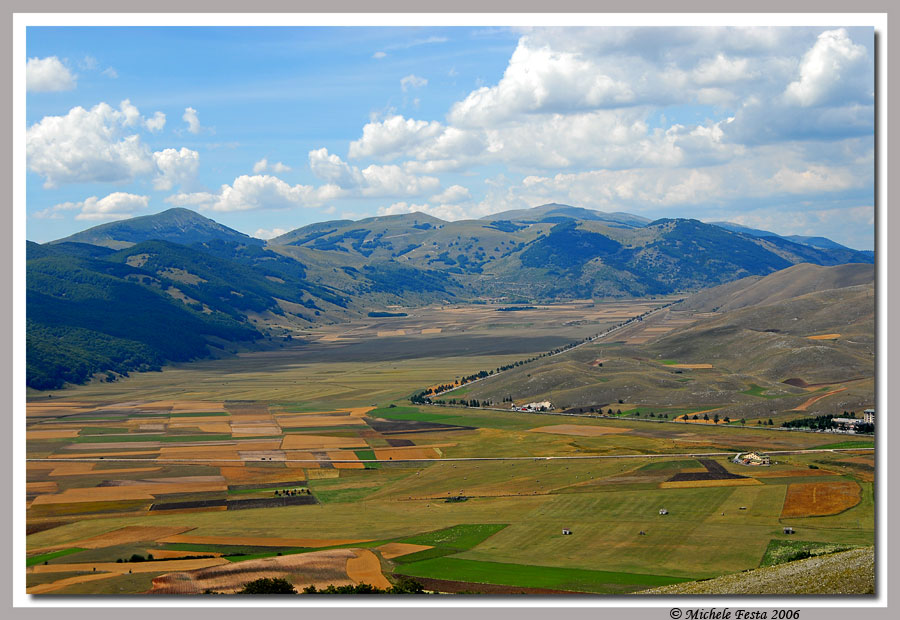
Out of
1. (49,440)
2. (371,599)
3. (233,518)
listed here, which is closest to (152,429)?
(49,440)

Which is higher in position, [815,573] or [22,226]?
[22,226]

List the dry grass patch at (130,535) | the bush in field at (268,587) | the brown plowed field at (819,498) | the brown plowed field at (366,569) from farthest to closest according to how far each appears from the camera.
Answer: the brown plowed field at (819,498) → the dry grass patch at (130,535) → the brown plowed field at (366,569) → the bush in field at (268,587)

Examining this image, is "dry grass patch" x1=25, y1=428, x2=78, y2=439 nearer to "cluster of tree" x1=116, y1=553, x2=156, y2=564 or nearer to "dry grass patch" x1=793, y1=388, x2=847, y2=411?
"cluster of tree" x1=116, y1=553, x2=156, y2=564

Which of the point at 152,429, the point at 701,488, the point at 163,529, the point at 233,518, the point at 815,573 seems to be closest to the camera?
the point at 815,573

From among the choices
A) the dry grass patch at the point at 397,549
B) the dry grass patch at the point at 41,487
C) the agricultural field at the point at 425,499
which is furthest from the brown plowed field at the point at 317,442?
the dry grass patch at the point at 397,549

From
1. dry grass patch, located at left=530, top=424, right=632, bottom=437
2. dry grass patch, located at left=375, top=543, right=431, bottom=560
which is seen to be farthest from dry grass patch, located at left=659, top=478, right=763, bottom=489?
dry grass patch, located at left=530, top=424, right=632, bottom=437

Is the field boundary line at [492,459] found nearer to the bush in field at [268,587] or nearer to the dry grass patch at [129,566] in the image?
the dry grass patch at [129,566]

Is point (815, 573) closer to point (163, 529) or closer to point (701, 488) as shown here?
point (701, 488)
